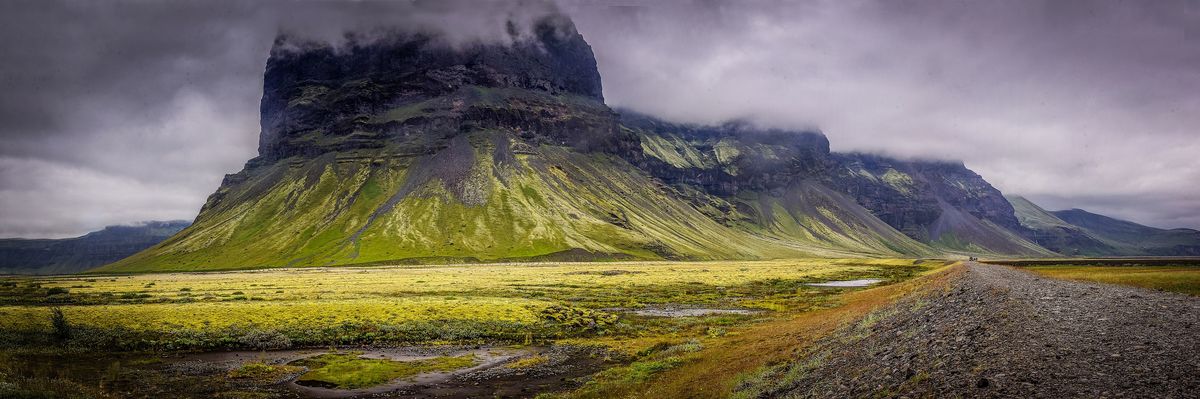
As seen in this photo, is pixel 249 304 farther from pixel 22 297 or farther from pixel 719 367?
pixel 719 367

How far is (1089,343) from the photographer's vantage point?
57.7 feet

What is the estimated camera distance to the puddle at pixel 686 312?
200 feet

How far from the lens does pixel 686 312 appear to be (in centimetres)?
6309

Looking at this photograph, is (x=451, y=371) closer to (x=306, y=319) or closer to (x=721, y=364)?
(x=721, y=364)

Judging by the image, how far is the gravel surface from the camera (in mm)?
13836

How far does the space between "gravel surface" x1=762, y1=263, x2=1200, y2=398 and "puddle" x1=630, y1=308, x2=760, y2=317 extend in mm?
30834

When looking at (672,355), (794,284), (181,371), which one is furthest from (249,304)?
(794,284)

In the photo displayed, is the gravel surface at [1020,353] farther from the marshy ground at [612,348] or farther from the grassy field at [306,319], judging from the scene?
the grassy field at [306,319]

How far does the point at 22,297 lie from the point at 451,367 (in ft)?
247

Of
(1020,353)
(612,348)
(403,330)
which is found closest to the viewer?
(1020,353)

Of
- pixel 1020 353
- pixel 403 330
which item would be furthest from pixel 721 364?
pixel 403 330

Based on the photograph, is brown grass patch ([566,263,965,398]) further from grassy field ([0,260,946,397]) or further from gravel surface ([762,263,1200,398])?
gravel surface ([762,263,1200,398])

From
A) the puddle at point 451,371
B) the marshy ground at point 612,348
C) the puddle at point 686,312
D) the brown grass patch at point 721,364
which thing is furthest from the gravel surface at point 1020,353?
the puddle at point 686,312

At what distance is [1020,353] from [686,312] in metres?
47.0
